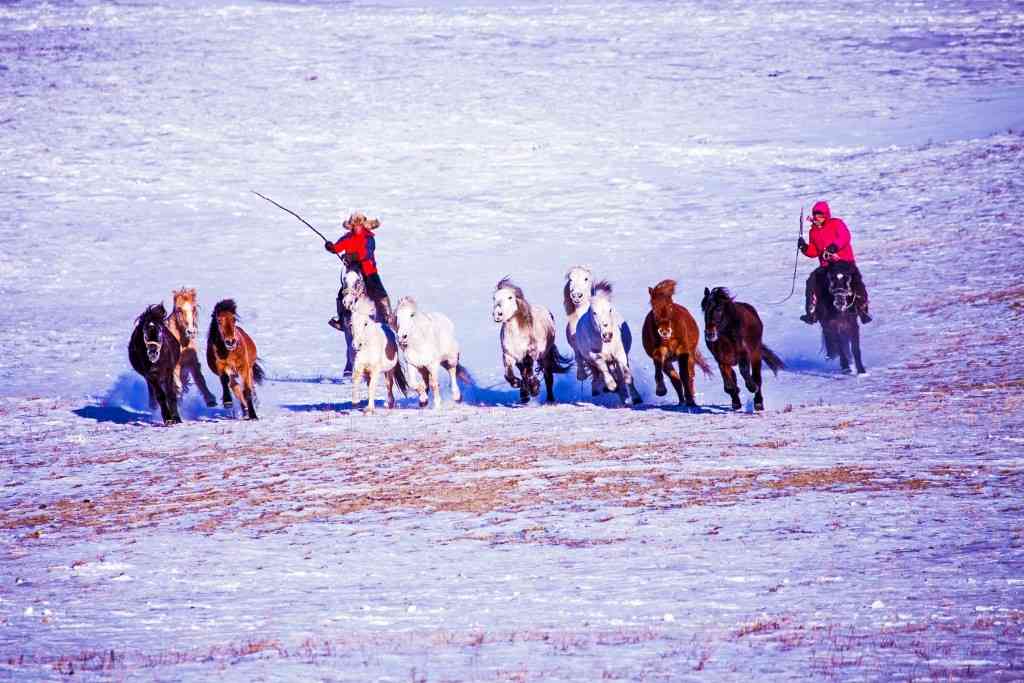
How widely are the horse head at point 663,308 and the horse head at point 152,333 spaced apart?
4.98 metres

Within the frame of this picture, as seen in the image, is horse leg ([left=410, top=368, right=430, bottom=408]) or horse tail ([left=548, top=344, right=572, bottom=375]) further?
horse tail ([left=548, top=344, right=572, bottom=375])

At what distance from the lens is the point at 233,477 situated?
37.8 feet

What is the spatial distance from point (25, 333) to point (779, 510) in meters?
15.0

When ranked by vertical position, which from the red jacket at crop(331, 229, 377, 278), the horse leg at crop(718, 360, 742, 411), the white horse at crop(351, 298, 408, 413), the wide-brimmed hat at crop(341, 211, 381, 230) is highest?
the wide-brimmed hat at crop(341, 211, 381, 230)

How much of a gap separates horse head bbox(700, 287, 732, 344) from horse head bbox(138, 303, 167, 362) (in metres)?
5.50

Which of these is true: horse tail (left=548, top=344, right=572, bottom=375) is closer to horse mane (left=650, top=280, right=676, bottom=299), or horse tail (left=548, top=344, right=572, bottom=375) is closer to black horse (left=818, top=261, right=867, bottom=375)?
horse mane (left=650, top=280, right=676, bottom=299)

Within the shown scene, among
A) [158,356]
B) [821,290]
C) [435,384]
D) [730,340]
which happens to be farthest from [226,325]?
[821,290]

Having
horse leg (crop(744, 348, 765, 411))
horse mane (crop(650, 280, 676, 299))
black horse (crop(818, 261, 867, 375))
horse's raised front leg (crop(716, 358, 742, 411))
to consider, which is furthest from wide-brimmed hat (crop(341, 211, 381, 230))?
black horse (crop(818, 261, 867, 375))

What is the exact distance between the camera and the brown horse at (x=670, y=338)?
564 inches

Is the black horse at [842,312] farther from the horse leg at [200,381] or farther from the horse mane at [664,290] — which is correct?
the horse leg at [200,381]

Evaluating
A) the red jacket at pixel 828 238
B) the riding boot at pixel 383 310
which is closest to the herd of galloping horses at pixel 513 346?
the riding boot at pixel 383 310

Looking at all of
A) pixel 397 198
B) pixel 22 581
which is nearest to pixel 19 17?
pixel 397 198

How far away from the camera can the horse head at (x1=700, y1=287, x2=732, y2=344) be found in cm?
1416

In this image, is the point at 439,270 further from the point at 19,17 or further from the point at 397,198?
the point at 19,17
